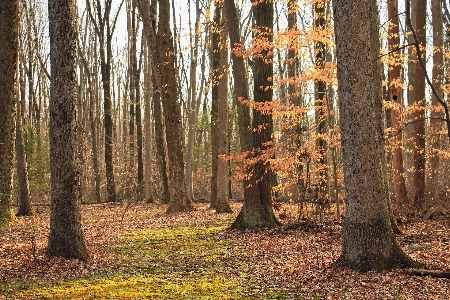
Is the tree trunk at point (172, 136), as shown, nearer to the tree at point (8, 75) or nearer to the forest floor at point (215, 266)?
the forest floor at point (215, 266)

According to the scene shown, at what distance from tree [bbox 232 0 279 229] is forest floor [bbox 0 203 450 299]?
45 centimetres

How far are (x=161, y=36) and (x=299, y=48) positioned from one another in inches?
252

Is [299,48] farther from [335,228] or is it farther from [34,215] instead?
[34,215]

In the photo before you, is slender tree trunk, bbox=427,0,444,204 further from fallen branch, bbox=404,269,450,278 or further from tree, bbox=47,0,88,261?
tree, bbox=47,0,88,261

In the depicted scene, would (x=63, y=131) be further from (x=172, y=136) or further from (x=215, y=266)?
(x=172, y=136)

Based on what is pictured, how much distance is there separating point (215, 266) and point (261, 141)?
4400 mm

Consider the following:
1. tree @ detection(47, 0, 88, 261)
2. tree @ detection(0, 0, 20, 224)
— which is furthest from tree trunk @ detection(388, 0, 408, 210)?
tree @ detection(0, 0, 20, 224)

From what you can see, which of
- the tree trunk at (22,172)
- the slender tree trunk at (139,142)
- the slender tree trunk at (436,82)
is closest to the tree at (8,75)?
the tree trunk at (22,172)

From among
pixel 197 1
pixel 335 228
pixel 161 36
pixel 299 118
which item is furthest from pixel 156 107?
pixel 335 228

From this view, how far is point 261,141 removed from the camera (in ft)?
37.3

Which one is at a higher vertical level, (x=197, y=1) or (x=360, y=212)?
(x=197, y=1)

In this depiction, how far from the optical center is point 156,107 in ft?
67.6

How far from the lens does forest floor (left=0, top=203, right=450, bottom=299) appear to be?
19.0 feet

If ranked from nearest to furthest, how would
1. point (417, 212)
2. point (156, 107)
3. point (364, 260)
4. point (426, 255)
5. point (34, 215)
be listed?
point (364, 260), point (426, 255), point (417, 212), point (34, 215), point (156, 107)
